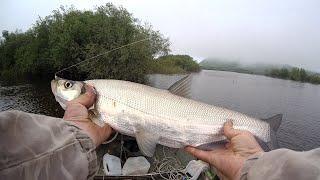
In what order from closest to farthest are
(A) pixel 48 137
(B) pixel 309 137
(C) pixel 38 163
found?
(C) pixel 38 163 → (A) pixel 48 137 → (B) pixel 309 137

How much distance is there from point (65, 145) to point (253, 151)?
198 cm

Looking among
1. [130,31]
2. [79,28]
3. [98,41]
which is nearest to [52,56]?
[79,28]

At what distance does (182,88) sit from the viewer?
438cm

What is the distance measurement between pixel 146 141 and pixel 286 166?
2.64 m

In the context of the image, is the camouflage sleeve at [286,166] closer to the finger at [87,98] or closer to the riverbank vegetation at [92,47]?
the finger at [87,98]

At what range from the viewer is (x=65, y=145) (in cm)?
196

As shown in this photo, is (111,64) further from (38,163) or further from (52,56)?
(38,163)

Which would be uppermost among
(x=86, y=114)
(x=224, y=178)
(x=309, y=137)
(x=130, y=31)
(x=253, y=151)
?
(x=130, y=31)

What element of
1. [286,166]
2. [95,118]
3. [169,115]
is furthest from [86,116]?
[286,166]

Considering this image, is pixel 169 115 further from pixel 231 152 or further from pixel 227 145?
pixel 231 152

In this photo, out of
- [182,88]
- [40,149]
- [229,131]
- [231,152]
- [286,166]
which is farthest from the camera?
[182,88]

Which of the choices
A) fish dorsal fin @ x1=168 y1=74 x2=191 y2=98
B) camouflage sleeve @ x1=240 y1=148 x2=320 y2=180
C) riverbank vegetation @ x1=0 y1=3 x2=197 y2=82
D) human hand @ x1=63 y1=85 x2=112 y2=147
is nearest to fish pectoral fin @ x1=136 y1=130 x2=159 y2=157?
human hand @ x1=63 y1=85 x2=112 y2=147

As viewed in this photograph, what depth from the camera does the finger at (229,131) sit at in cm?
379

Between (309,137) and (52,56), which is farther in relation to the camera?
(52,56)
